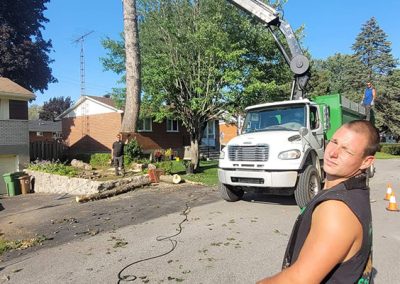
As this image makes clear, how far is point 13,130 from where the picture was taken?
21484mm

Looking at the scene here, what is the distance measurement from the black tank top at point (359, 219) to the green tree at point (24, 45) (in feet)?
117

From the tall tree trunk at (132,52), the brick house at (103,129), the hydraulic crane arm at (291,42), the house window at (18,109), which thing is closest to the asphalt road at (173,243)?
the hydraulic crane arm at (291,42)

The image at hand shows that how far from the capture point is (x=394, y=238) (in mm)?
6754

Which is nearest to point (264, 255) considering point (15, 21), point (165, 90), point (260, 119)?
point (260, 119)

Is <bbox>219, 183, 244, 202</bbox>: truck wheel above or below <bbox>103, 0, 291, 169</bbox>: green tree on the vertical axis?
below

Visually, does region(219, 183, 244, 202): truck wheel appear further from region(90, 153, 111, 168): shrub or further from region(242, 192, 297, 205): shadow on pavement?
region(90, 153, 111, 168): shrub

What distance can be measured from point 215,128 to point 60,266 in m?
33.7

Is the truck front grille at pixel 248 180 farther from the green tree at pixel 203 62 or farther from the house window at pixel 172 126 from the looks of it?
the house window at pixel 172 126

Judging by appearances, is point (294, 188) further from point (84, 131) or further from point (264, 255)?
point (84, 131)

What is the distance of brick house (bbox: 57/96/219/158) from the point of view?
1221 inches

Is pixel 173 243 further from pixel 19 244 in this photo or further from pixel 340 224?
pixel 340 224

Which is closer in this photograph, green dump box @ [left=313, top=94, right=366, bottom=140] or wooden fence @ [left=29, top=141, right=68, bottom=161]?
green dump box @ [left=313, top=94, right=366, bottom=140]

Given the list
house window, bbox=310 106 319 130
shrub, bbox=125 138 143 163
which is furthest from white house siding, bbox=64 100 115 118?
house window, bbox=310 106 319 130

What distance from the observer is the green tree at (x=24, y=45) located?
33.0 meters
